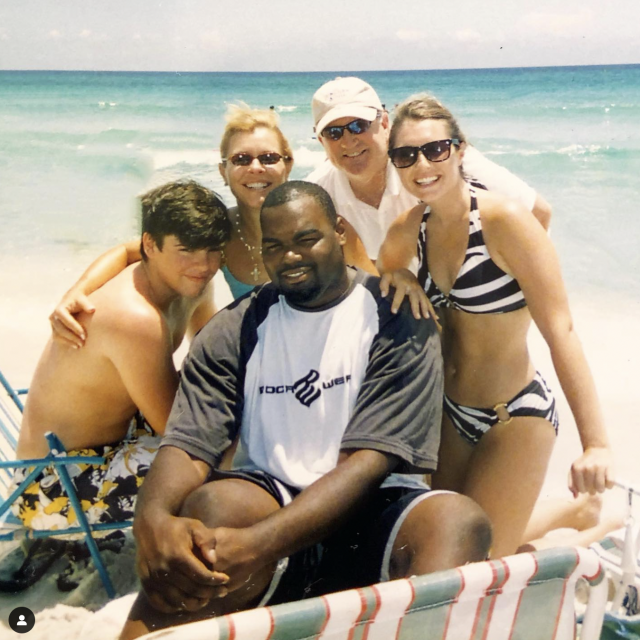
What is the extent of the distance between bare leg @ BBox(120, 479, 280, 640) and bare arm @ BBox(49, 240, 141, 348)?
2.98ft

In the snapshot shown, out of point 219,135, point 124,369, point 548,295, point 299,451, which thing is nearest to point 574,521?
point 548,295

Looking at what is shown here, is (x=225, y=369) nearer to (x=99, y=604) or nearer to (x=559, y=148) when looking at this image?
(x=99, y=604)

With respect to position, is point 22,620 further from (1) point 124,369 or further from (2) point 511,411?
(2) point 511,411

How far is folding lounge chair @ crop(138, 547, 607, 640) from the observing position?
4.53ft

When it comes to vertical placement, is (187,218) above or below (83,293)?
above

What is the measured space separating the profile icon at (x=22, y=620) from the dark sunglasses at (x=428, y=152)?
2.05 metres

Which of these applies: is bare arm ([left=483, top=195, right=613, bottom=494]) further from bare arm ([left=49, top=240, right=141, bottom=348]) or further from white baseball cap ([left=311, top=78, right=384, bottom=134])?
bare arm ([left=49, top=240, right=141, bottom=348])

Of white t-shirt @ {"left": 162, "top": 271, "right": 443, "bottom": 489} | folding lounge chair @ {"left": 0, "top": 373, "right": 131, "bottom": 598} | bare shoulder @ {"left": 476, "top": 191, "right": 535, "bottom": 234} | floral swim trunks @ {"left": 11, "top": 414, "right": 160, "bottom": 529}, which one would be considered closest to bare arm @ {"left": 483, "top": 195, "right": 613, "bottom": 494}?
bare shoulder @ {"left": 476, "top": 191, "right": 535, "bottom": 234}

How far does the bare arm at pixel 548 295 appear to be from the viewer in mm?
2174

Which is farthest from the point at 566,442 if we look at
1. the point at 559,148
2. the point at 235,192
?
the point at 559,148

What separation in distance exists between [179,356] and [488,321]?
10.1 feet

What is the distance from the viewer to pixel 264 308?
2209 mm

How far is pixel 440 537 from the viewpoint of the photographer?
1711 millimetres

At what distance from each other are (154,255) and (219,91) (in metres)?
13.8
